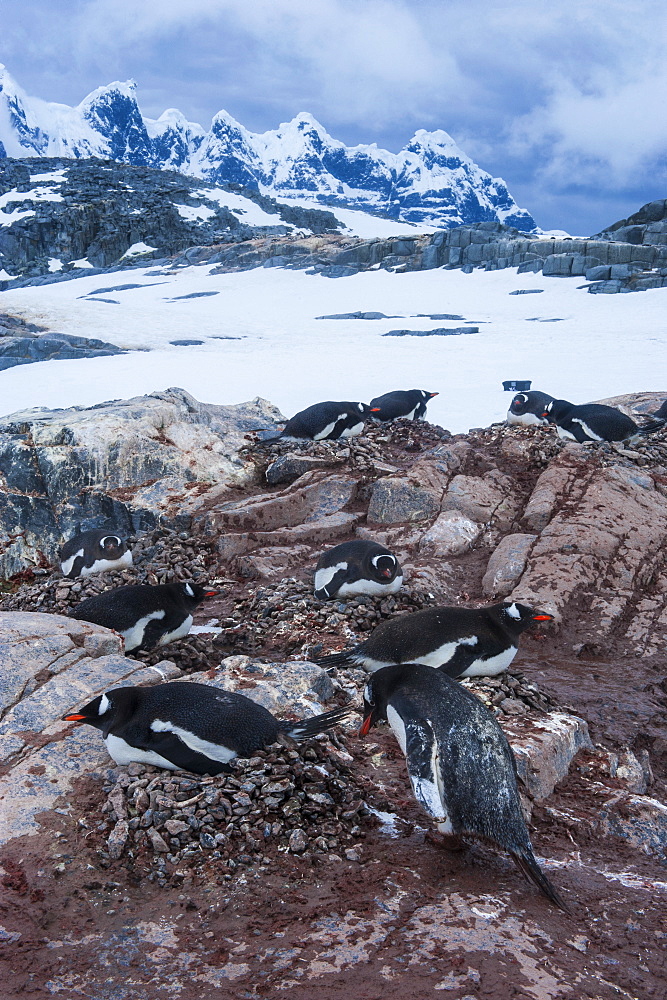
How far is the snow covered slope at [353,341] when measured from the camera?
14.0m

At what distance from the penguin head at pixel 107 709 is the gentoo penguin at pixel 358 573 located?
2684 mm

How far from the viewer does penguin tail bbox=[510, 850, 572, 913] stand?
2531 mm

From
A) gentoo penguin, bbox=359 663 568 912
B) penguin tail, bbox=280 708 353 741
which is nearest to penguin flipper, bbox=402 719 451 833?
gentoo penguin, bbox=359 663 568 912

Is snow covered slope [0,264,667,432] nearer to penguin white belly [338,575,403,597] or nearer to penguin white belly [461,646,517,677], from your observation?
penguin white belly [338,575,403,597]

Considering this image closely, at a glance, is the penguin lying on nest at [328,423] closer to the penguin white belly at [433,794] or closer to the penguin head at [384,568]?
the penguin head at [384,568]

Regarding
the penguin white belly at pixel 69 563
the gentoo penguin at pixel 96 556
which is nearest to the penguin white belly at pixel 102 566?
the gentoo penguin at pixel 96 556

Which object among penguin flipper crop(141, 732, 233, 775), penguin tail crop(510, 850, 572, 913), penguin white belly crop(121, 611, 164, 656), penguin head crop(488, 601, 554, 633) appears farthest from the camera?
penguin white belly crop(121, 611, 164, 656)

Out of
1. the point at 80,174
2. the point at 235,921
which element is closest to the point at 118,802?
the point at 235,921

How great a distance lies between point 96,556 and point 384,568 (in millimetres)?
3057

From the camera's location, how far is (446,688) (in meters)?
3.24

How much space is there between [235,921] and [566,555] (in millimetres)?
4785

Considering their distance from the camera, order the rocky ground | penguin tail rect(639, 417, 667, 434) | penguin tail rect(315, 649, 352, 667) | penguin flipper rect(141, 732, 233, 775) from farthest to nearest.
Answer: penguin tail rect(639, 417, 667, 434) < penguin tail rect(315, 649, 352, 667) < penguin flipper rect(141, 732, 233, 775) < the rocky ground

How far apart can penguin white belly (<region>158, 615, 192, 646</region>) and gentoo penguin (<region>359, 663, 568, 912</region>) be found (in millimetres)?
2543

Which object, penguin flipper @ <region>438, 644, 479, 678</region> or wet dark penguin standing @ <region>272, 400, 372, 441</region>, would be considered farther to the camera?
wet dark penguin standing @ <region>272, 400, 372, 441</region>
